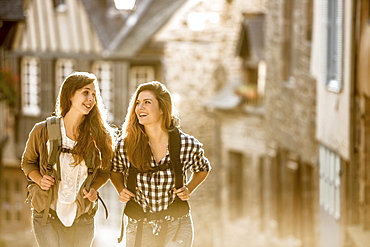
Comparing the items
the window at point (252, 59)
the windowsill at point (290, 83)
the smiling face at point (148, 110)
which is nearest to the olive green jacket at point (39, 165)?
the smiling face at point (148, 110)

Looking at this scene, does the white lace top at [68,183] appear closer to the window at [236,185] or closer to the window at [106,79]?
the window at [236,185]

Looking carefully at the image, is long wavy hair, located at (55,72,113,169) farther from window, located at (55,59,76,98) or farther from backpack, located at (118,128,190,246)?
window, located at (55,59,76,98)

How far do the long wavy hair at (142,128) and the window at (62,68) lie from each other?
23.0 metres

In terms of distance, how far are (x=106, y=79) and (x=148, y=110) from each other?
22986mm

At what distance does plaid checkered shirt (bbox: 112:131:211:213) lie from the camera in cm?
619

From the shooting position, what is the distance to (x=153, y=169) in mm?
6188

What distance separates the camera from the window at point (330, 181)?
14164 millimetres

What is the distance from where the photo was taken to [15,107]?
2930 centimetres

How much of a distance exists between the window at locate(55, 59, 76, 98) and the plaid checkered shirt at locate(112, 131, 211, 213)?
23.0 metres

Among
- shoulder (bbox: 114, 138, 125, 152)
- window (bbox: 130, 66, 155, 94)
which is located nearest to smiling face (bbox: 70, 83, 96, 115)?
shoulder (bbox: 114, 138, 125, 152)

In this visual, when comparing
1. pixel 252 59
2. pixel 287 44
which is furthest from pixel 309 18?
pixel 252 59

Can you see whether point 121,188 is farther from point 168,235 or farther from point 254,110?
point 254,110

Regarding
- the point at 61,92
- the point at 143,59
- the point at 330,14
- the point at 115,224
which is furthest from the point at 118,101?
the point at 61,92

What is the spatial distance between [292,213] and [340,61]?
6.51 metres
